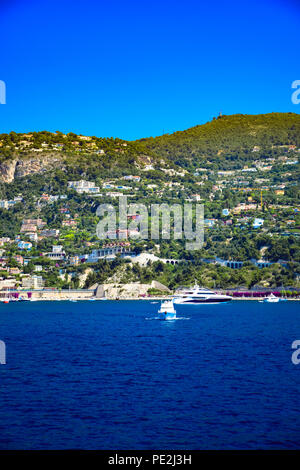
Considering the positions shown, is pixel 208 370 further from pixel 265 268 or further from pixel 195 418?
pixel 265 268

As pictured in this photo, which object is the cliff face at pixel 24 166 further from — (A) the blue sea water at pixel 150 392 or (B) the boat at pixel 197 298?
(A) the blue sea water at pixel 150 392

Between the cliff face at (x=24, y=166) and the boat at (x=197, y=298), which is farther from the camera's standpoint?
the cliff face at (x=24, y=166)

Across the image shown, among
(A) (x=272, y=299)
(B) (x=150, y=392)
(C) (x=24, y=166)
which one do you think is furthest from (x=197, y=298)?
(C) (x=24, y=166)

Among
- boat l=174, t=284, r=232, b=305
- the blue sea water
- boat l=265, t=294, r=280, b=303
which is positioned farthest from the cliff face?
the blue sea water

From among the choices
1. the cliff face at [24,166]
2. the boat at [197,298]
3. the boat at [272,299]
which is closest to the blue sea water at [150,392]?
the boat at [197,298]

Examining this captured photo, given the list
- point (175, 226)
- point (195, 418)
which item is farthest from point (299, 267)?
point (195, 418)

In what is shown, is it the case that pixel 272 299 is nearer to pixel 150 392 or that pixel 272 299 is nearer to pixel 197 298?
pixel 197 298
